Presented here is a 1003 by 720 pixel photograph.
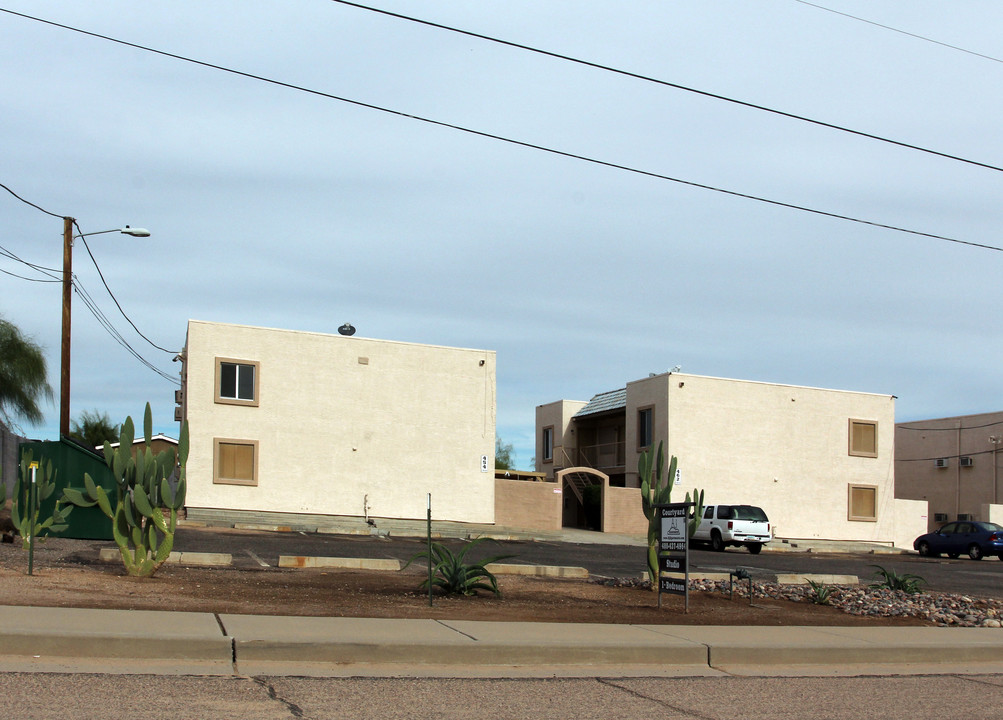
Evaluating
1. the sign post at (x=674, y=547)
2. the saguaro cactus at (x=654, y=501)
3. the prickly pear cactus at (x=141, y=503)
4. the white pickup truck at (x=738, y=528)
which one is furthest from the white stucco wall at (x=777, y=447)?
the prickly pear cactus at (x=141, y=503)

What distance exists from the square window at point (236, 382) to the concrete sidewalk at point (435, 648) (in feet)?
89.3

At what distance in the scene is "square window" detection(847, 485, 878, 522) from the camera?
4588cm

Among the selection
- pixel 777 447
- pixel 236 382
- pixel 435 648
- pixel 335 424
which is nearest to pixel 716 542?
pixel 777 447

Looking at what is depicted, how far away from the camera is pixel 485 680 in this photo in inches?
343

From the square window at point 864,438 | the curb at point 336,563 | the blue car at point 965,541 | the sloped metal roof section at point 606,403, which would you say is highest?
the sloped metal roof section at point 606,403

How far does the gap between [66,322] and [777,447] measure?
29.3m

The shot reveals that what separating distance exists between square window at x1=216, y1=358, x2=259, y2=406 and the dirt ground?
19.8m

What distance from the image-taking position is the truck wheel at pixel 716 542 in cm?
3628

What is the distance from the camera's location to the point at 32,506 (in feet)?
48.1

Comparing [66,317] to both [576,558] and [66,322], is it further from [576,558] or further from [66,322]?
[576,558]

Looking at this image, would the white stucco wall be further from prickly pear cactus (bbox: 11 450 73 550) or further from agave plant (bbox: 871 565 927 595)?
prickly pear cactus (bbox: 11 450 73 550)

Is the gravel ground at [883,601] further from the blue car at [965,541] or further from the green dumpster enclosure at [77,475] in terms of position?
the blue car at [965,541]

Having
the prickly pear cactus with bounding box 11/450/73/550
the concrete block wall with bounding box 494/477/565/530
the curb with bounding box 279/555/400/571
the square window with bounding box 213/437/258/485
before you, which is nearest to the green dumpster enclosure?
the prickly pear cactus with bounding box 11/450/73/550

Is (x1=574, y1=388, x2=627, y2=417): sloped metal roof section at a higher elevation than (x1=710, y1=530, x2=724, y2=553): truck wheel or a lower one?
higher
